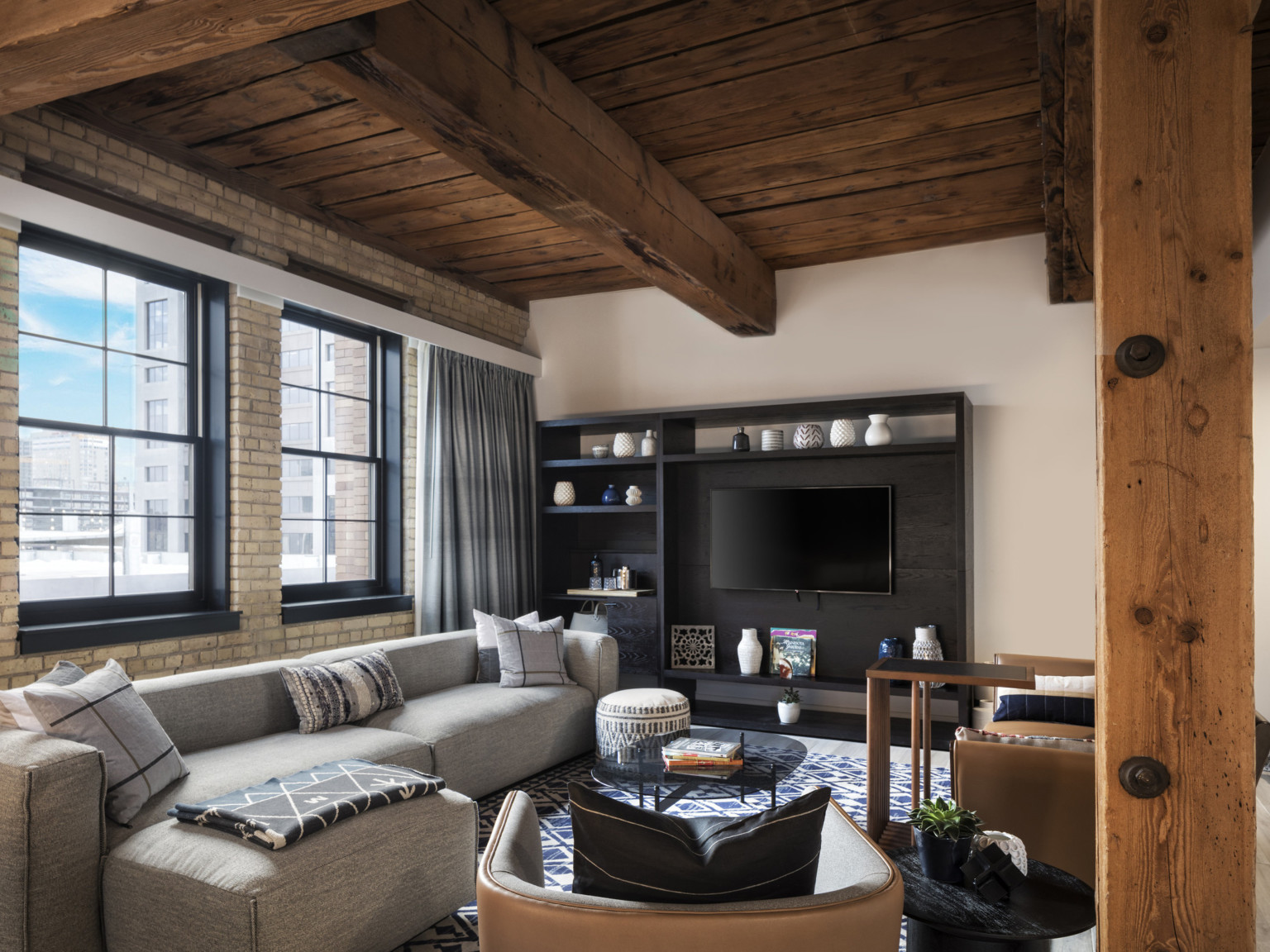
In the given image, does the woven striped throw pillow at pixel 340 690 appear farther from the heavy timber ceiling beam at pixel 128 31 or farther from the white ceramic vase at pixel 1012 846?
the white ceramic vase at pixel 1012 846

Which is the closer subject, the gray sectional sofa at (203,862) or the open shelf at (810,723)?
the gray sectional sofa at (203,862)

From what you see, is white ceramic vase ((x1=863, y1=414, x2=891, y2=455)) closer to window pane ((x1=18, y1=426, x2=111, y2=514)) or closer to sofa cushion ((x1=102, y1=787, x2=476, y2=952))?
sofa cushion ((x1=102, y1=787, x2=476, y2=952))

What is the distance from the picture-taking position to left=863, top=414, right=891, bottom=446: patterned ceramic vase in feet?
16.8

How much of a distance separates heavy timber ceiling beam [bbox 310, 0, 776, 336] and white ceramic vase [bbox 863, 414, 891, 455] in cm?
139

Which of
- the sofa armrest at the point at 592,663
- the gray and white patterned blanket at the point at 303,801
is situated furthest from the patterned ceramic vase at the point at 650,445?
the gray and white patterned blanket at the point at 303,801

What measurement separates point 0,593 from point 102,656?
0.49m

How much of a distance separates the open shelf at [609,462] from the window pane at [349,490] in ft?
4.36

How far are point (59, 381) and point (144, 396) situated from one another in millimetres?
375

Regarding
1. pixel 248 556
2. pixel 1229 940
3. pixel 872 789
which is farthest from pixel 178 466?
pixel 1229 940

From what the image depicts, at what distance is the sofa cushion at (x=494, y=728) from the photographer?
3.68 m

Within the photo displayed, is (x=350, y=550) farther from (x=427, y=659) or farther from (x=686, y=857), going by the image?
(x=686, y=857)

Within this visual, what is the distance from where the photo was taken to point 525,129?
2965mm

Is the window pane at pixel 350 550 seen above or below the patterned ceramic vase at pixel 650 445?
below

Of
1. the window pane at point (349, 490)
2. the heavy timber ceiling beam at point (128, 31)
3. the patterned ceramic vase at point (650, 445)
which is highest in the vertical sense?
the heavy timber ceiling beam at point (128, 31)
